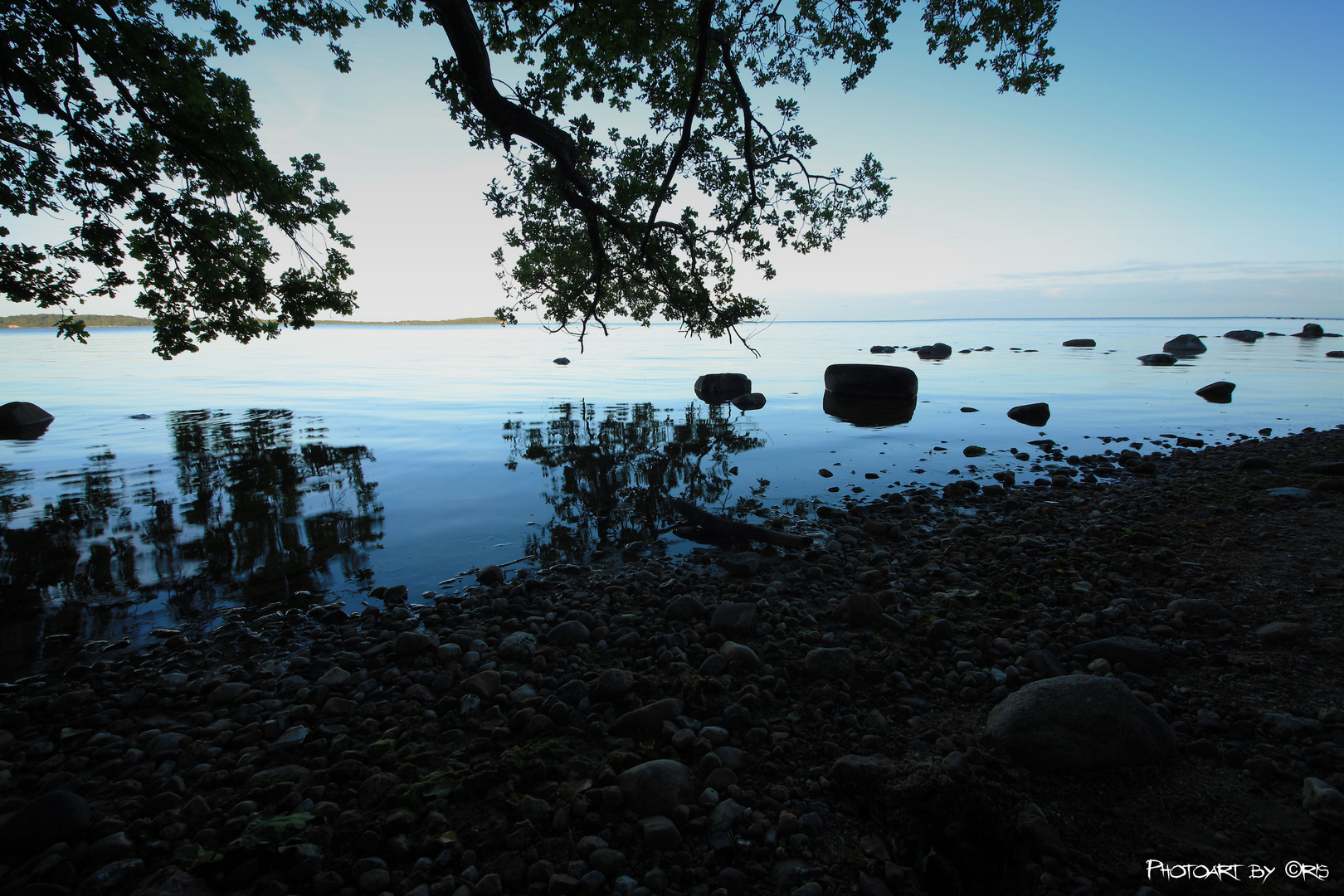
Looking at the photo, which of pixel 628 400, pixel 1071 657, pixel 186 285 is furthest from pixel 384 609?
pixel 628 400

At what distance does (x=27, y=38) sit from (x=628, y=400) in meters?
19.1

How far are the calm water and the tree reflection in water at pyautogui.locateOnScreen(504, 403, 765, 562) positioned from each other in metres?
0.08

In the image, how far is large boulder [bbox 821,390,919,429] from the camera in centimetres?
1905

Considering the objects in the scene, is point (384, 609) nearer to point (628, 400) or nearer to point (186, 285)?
point (186, 285)

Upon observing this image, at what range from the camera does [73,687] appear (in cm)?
484

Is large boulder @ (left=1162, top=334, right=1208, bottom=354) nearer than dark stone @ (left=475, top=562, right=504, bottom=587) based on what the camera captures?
No

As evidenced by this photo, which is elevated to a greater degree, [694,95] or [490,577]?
[694,95]

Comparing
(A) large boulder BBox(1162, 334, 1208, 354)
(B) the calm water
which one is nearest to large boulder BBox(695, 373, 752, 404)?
(B) the calm water

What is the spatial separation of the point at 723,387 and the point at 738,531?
61.7 ft

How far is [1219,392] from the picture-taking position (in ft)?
74.0

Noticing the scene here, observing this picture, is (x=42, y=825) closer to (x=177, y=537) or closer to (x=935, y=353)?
(x=177, y=537)

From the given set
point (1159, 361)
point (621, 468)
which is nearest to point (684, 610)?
point (621, 468)

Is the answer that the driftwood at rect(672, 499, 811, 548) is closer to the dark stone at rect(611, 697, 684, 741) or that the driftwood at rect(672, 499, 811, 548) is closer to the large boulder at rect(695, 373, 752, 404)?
the dark stone at rect(611, 697, 684, 741)

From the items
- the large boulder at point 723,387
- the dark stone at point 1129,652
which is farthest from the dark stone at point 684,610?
the large boulder at point 723,387
